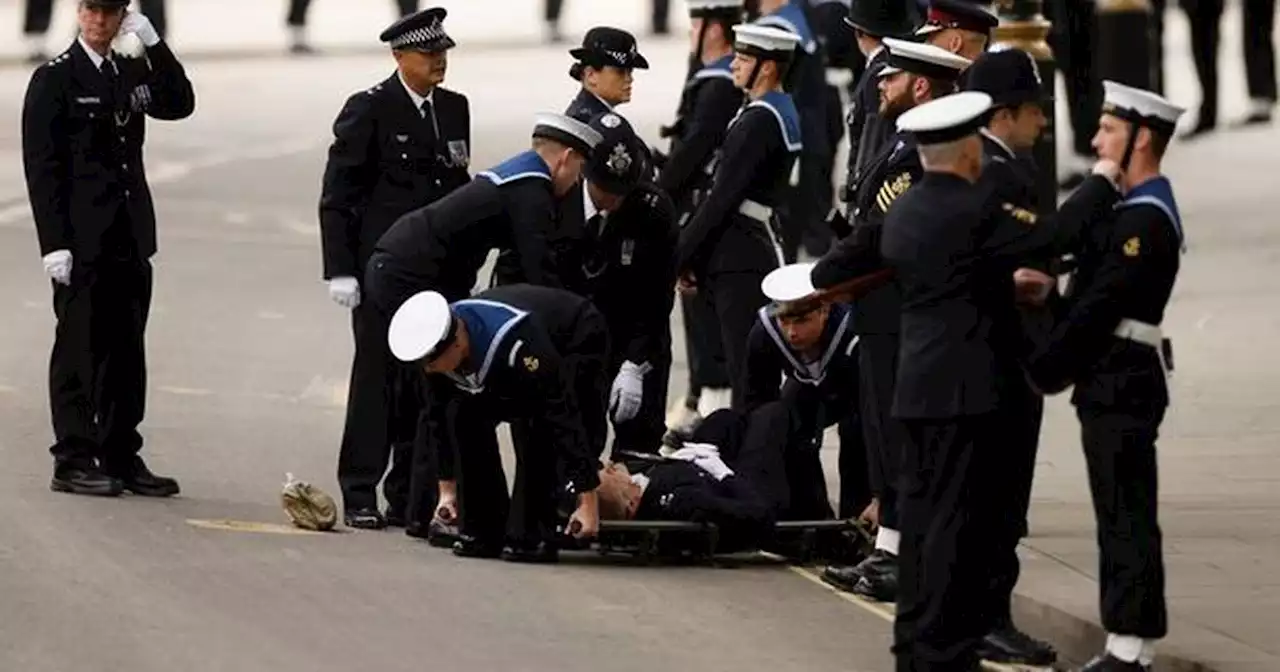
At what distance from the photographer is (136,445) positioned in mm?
16547

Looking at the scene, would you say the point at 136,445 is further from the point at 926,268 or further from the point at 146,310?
the point at 926,268

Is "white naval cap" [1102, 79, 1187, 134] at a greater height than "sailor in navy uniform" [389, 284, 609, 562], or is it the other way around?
"white naval cap" [1102, 79, 1187, 134]

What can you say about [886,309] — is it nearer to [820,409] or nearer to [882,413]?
[882,413]

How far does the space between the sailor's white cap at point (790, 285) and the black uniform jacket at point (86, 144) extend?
342 cm

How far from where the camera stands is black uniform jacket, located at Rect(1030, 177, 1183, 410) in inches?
486

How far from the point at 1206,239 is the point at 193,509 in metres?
12.0

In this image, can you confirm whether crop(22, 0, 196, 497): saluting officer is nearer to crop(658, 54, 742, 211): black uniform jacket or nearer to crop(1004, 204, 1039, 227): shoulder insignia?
crop(658, 54, 742, 211): black uniform jacket

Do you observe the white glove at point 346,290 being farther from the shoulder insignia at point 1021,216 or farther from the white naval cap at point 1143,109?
the white naval cap at point 1143,109

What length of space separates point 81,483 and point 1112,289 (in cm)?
544

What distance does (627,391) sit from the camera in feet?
54.8

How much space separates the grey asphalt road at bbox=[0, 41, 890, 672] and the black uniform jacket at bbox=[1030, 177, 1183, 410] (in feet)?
4.52

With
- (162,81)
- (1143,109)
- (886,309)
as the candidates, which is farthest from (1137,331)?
(162,81)

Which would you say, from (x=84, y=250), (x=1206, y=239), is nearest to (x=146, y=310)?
(x=84, y=250)

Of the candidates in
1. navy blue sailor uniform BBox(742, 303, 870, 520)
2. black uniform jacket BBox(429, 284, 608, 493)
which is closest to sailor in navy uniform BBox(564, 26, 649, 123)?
navy blue sailor uniform BBox(742, 303, 870, 520)
